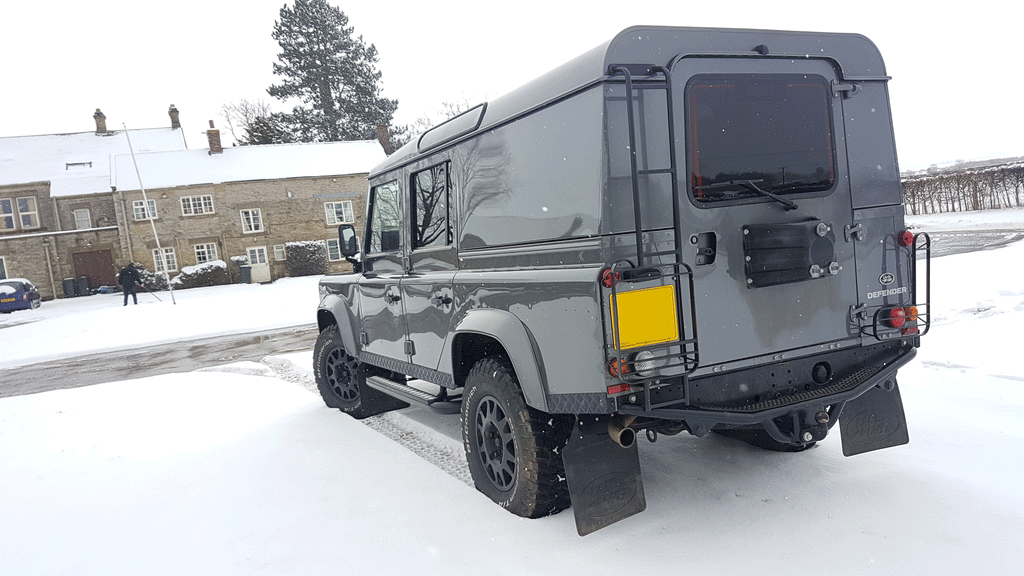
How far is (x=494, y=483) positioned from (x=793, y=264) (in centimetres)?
215

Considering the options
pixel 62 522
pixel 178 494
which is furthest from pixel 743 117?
pixel 62 522

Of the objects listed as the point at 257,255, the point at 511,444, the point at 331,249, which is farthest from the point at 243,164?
the point at 511,444

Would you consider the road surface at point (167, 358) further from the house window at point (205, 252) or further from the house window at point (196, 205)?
the house window at point (196, 205)

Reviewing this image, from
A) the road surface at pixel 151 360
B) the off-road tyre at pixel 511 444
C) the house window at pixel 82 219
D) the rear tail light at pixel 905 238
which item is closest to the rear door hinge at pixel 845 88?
the rear tail light at pixel 905 238

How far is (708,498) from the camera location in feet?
12.2

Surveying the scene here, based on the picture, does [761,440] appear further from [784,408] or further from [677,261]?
[677,261]

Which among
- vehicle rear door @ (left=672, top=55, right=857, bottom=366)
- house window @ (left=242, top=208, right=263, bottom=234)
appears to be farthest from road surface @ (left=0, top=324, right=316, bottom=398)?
house window @ (left=242, top=208, right=263, bottom=234)

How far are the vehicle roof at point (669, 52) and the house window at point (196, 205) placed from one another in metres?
36.1

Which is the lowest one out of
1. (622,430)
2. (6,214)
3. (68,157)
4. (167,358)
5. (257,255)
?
(167,358)

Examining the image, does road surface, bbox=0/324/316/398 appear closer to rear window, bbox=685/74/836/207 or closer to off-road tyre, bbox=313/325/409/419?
off-road tyre, bbox=313/325/409/419

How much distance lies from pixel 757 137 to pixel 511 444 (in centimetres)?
218

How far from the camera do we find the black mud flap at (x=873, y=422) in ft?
12.2

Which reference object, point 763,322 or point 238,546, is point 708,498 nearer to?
point 763,322

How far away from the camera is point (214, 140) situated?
124 feet
